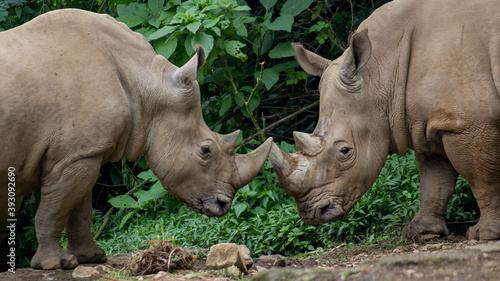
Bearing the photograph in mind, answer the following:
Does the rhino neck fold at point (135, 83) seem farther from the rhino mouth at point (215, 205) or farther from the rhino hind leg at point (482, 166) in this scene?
the rhino hind leg at point (482, 166)

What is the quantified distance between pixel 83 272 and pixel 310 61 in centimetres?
284

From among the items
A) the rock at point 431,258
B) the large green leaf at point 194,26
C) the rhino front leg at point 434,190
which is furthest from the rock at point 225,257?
the large green leaf at point 194,26

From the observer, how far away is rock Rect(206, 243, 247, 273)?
525 cm

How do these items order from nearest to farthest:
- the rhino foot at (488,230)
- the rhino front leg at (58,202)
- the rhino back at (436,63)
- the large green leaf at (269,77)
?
the rhino front leg at (58,202) → the rhino back at (436,63) → the rhino foot at (488,230) → the large green leaf at (269,77)

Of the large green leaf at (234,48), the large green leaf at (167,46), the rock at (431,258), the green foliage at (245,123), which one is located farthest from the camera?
the large green leaf at (234,48)

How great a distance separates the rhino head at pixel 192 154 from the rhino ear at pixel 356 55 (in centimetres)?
88

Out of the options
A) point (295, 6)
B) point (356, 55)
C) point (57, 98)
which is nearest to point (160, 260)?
point (57, 98)

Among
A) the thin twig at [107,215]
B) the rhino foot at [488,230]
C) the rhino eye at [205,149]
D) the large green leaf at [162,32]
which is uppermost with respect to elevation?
the large green leaf at [162,32]

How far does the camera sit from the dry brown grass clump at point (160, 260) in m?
5.30

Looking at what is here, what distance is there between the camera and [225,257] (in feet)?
17.5

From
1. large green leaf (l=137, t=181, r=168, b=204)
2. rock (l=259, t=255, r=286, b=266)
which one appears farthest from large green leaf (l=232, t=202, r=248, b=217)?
rock (l=259, t=255, r=286, b=266)

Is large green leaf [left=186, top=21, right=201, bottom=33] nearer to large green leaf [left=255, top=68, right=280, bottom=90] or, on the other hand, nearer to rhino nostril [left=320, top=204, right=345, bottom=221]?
large green leaf [left=255, top=68, right=280, bottom=90]

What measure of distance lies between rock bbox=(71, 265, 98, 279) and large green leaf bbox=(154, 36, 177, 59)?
8.88 feet

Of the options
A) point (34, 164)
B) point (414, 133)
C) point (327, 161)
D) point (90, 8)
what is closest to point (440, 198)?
point (414, 133)
